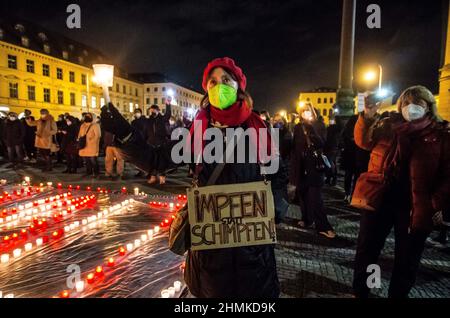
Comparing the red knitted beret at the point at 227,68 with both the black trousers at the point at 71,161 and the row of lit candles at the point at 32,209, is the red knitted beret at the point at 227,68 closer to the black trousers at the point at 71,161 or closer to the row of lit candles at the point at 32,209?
the row of lit candles at the point at 32,209

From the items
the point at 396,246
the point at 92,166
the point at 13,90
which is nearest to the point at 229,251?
the point at 396,246

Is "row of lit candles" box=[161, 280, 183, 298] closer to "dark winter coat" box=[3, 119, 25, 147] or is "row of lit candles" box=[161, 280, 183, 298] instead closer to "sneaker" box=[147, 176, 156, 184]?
"sneaker" box=[147, 176, 156, 184]

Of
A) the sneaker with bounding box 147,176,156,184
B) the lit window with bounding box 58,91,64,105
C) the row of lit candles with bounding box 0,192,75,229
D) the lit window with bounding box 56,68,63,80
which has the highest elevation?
the lit window with bounding box 56,68,63,80

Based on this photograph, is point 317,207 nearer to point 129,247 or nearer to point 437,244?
point 437,244

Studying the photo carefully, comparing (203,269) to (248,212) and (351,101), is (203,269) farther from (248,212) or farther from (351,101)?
(351,101)

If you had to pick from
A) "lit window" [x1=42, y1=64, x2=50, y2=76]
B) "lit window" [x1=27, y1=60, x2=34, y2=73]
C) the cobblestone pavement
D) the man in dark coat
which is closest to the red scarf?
the cobblestone pavement

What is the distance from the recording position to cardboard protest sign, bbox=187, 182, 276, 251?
2.03 meters

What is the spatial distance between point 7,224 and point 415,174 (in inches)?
255

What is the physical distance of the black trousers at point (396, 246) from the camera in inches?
111

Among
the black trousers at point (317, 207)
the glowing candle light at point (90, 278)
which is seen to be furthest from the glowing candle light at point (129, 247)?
the black trousers at point (317, 207)

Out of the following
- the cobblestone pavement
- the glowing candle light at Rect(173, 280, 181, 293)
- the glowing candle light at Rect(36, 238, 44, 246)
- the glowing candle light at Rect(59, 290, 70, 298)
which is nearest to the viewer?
the glowing candle light at Rect(59, 290, 70, 298)

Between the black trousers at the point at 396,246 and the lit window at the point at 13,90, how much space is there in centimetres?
4540

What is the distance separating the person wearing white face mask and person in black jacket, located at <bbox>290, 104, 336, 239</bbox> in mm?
1861

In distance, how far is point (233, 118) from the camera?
2.07m
